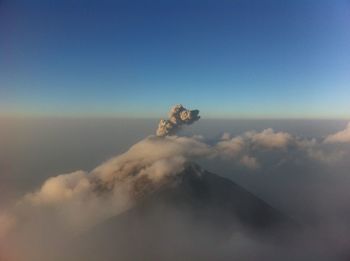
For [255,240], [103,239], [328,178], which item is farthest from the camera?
[255,240]

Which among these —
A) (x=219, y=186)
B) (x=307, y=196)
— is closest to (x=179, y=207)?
(x=219, y=186)

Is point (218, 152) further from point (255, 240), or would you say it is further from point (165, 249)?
point (255, 240)

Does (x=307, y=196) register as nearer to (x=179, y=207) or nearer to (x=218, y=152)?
(x=218, y=152)

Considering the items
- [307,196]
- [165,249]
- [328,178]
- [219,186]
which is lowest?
[165,249]

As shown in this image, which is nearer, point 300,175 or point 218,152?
point 218,152

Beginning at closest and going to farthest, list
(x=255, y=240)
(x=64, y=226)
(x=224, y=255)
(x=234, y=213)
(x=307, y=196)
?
(x=64, y=226) < (x=307, y=196) < (x=224, y=255) < (x=255, y=240) < (x=234, y=213)

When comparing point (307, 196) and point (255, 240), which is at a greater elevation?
point (307, 196)

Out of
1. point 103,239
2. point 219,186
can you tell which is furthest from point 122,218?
point 219,186
